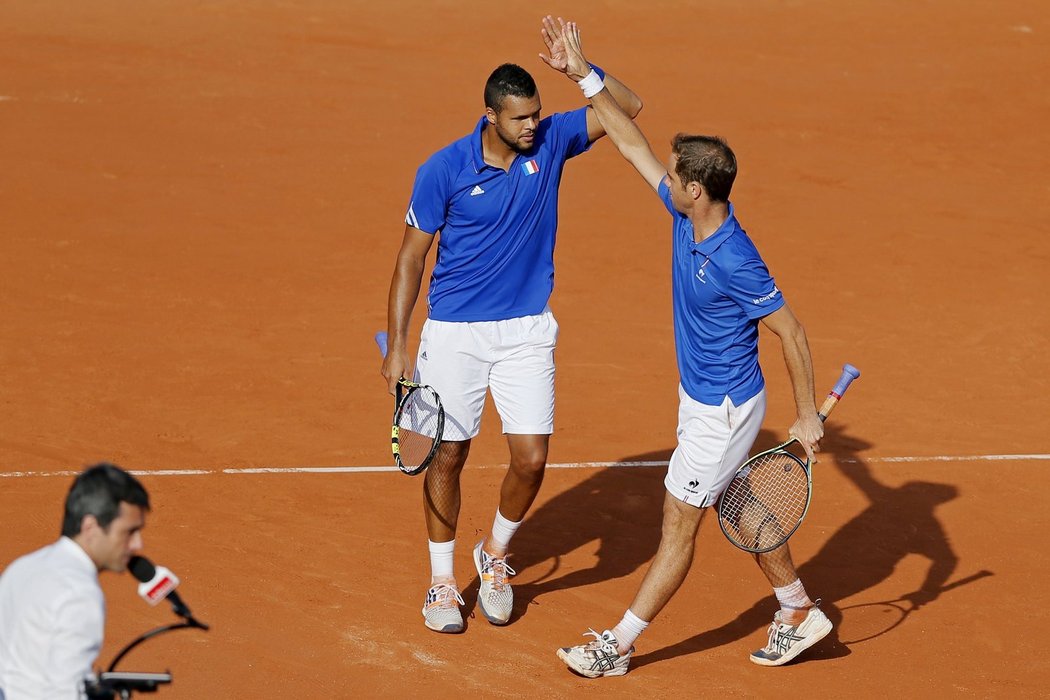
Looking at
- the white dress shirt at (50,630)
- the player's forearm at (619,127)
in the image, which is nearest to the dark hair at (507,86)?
the player's forearm at (619,127)

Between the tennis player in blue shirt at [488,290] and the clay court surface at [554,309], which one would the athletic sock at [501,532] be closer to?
the tennis player in blue shirt at [488,290]

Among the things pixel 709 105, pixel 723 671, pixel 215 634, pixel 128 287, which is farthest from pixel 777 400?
pixel 709 105

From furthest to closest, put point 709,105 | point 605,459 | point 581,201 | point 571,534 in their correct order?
1. point 709,105
2. point 581,201
3. point 605,459
4. point 571,534

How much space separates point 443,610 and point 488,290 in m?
1.79

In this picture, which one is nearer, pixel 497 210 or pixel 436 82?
pixel 497 210

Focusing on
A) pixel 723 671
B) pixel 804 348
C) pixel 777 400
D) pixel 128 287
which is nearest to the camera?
pixel 804 348

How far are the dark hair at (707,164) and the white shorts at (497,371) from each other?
141 cm

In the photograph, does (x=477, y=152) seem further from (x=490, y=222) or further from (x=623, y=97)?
(x=623, y=97)

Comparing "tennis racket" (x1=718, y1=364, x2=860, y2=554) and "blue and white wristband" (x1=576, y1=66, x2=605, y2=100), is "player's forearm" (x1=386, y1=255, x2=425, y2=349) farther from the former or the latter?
"tennis racket" (x1=718, y1=364, x2=860, y2=554)

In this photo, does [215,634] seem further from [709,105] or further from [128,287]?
[709,105]

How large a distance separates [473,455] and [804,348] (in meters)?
3.99

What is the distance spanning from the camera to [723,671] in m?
7.57

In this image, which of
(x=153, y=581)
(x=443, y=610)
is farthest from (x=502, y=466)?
(x=153, y=581)

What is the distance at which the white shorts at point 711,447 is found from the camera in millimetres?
7035
